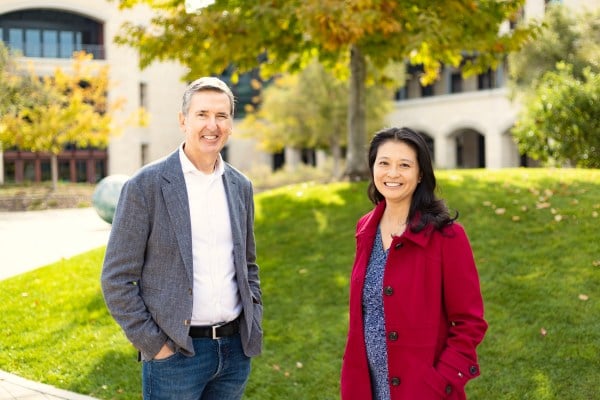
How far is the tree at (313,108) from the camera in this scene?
33.3 metres

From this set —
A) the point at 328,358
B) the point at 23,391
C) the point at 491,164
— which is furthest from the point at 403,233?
the point at 491,164

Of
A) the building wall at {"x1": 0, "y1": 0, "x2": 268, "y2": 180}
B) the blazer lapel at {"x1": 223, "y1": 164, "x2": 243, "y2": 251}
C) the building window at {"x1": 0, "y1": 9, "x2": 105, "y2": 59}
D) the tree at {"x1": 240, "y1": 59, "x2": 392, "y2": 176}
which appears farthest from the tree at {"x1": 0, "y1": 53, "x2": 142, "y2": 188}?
the blazer lapel at {"x1": 223, "y1": 164, "x2": 243, "y2": 251}

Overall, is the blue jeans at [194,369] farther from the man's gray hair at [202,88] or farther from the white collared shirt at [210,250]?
the man's gray hair at [202,88]

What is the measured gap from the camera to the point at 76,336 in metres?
8.20

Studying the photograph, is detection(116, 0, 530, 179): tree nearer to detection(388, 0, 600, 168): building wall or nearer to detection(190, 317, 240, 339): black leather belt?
detection(190, 317, 240, 339): black leather belt

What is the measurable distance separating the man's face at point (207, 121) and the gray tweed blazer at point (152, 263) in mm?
172

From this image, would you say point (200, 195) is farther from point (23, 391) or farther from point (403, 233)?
point (23, 391)

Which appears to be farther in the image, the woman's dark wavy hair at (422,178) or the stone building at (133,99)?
the stone building at (133,99)

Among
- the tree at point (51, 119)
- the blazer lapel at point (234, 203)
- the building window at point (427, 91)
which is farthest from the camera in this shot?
the building window at point (427, 91)

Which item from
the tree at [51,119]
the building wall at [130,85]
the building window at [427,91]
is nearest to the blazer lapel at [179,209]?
the tree at [51,119]

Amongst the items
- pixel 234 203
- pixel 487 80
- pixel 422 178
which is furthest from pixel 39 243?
pixel 487 80

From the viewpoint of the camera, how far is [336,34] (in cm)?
1018

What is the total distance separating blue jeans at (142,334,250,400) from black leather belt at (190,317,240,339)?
0.02 meters

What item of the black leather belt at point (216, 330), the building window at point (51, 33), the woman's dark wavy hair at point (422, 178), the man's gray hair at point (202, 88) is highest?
the building window at point (51, 33)
